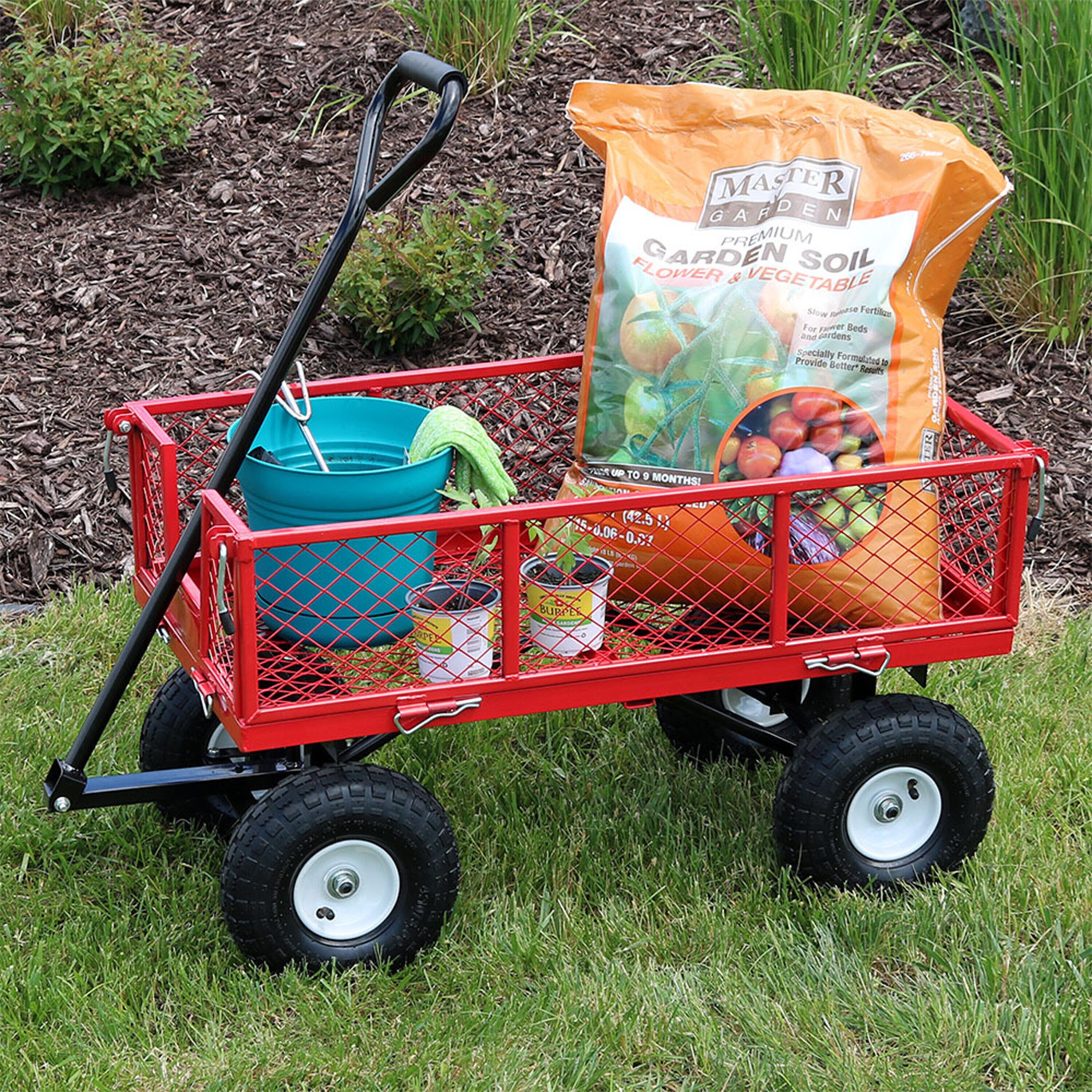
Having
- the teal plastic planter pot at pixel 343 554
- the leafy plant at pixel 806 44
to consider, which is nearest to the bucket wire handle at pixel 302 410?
the teal plastic planter pot at pixel 343 554

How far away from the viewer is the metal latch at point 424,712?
2.26m

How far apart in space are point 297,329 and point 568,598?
59 centimetres

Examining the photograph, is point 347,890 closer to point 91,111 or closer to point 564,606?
point 564,606

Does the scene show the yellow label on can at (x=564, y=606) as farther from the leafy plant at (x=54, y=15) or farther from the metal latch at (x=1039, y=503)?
the leafy plant at (x=54, y=15)

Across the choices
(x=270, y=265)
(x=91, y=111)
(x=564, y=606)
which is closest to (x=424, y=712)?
(x=564, y=606)

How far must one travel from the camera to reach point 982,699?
3.29 metres

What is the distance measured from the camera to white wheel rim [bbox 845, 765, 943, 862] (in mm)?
2568

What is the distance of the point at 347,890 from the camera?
2389mm

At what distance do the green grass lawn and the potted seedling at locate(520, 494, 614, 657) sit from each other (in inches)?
19.7

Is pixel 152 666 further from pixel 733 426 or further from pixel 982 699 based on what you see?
pixel 982 699

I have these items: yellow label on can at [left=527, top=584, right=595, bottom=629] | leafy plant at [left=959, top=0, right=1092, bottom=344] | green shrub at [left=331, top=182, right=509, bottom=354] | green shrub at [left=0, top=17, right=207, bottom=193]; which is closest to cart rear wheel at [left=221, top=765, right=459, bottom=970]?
yellow label on can at [left=527, top=584, right=595, bottom=629]

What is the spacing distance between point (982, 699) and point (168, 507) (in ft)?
5.91

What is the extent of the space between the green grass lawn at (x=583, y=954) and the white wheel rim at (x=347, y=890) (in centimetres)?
9

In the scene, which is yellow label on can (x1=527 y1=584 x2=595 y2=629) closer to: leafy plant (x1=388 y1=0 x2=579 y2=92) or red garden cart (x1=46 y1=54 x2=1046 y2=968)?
red garden cart (x1=46 y1=54 x2=1046 y2=968)
